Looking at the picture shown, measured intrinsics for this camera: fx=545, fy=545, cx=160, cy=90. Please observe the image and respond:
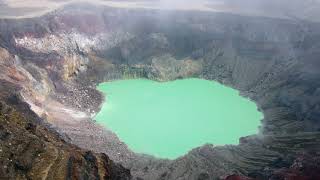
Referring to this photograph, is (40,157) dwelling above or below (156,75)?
above

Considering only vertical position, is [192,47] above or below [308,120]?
above

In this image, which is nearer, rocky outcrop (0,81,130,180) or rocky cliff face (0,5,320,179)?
rocky outcrop (0,81,130,180)

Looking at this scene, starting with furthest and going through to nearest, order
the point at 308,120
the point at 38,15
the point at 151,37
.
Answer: the point at 151,37, the point at 38,15, the point at 308,120

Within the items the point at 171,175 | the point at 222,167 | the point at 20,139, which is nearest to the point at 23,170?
the point at 20,139

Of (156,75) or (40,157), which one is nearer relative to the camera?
(40,157)

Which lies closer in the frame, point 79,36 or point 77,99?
point 77,99

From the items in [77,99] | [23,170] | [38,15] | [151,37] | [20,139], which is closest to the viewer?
[23,170]

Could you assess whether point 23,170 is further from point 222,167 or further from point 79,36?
point 79,36

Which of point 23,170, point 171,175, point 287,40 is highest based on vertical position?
point 287,40
